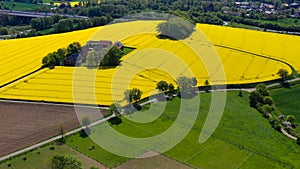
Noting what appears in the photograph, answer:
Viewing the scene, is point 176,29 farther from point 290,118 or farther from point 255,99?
point 290,118

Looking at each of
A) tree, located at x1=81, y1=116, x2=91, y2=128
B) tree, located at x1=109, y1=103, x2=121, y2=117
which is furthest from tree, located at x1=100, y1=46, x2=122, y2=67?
tree, located at x1=81, y1=116, x2=91, y2=128

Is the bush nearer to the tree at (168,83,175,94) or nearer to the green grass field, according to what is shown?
the green grass field

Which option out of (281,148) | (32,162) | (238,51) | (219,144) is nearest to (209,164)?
(219,144)

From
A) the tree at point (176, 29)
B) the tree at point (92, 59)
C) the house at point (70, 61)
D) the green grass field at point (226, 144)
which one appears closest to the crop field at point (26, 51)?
the house at point (70, 61)

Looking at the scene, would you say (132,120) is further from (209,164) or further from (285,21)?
(285,21)

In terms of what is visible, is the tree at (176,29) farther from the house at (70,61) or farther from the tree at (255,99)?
the tree at (255,99)

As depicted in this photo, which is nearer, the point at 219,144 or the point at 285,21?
the point at 219,144
